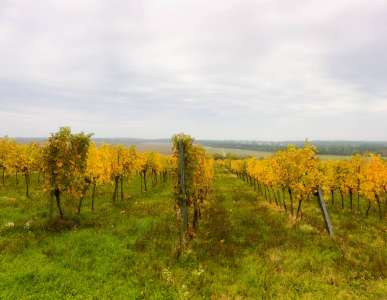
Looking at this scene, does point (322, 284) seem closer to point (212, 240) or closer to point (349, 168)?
point (212, 240)

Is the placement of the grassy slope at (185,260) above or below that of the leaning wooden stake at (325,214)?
below

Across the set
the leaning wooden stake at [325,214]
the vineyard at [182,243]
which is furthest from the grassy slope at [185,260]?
the leaning wooden stake at [325,214]

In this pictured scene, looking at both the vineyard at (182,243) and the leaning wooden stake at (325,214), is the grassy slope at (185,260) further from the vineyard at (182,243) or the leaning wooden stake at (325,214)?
the leaning wooden stake at (325,214)

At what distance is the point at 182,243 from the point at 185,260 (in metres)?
1.08

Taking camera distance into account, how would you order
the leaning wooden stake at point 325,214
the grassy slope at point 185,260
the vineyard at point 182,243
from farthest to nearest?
the leaning wooden stake at point 325,214, the vineyard at point 182,243, the grassy slope at point 185,260

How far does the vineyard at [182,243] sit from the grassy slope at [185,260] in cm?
6

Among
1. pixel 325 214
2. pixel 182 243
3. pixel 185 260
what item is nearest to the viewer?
pixel 185 260

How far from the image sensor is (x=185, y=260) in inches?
615

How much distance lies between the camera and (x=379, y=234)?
2233 cm

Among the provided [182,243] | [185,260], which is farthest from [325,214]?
[185,260]

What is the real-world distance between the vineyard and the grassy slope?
0.21ft

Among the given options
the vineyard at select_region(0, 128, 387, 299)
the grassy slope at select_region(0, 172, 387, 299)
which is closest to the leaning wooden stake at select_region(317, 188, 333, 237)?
the vineyard at select_region(0, 128, 387, 299)

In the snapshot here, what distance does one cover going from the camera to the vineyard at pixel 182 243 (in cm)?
1262

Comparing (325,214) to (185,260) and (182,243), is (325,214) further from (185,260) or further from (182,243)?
(185,260)
